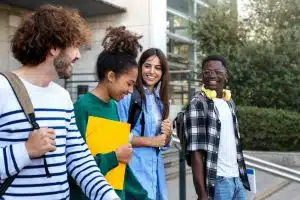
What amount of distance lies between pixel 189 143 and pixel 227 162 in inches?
12.3

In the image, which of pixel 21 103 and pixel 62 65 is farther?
pixel 62 65

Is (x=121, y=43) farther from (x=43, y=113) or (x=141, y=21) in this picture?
(x=141, y=21)

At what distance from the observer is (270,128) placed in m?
11.3

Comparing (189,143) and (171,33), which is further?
(171,33)

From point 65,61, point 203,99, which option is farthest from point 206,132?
point 65,61

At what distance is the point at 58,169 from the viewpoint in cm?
193

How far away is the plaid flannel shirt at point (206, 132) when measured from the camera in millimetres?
3146

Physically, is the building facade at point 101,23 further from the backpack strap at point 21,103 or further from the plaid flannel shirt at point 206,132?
the backpack strap at point 21,103

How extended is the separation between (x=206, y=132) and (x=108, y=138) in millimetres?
921

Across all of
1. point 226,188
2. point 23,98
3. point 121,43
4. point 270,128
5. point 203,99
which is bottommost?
point 270,128

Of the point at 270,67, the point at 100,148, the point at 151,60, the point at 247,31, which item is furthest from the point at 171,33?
the point at 100,148

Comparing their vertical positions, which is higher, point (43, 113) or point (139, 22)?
point (139, 22)

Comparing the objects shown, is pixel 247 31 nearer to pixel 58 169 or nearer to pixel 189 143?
pixel 189 143

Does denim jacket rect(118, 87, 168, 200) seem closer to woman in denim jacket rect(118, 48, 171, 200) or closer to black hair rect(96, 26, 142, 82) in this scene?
woman in denim jacket rect(118, 48, 171, 200)
